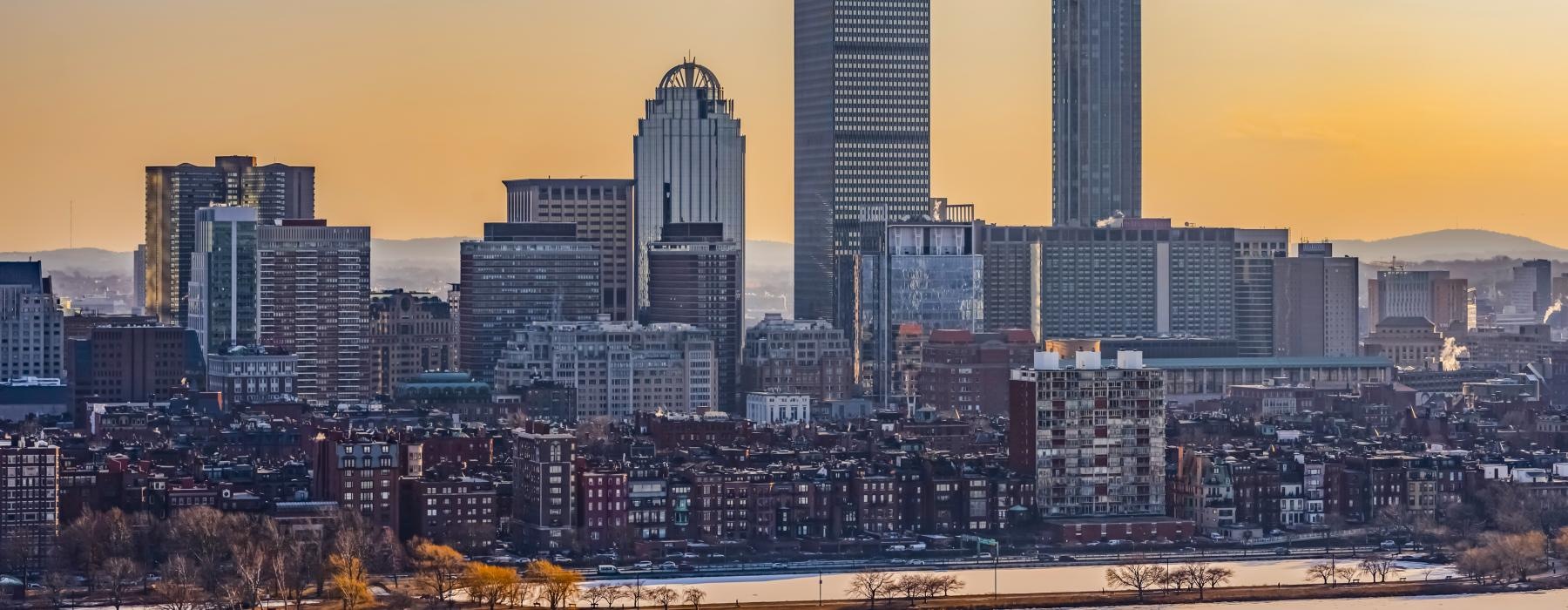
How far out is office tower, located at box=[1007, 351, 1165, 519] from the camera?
2904 inches

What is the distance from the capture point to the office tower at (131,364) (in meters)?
104

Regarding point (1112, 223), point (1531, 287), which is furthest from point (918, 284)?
point (1531, 287)

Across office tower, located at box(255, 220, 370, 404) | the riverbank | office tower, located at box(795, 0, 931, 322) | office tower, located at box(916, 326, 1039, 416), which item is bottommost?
the riverbank

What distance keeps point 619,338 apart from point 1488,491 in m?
41.7

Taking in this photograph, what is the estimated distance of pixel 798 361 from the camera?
385ft

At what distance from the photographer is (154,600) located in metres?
60.9

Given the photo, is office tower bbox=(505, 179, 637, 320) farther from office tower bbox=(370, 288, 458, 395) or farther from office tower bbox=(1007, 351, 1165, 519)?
office tower bbox=(1007, 351, 1165, 519)

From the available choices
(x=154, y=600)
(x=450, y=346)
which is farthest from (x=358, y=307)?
(x=154, y=600)

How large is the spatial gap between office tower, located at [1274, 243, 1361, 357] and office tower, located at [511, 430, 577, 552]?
76.6 metres

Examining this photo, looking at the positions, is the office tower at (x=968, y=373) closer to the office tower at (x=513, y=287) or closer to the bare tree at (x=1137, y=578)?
the office tower at (x=513, y=287)

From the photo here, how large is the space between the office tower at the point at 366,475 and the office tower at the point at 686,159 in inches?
2434

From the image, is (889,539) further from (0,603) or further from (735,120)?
(735,120)

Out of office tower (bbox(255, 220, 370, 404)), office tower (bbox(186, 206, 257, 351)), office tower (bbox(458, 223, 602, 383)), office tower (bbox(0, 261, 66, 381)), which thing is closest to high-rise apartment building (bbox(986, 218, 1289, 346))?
office tower (bbox(458, 223, 602, 383))

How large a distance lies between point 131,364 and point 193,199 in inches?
1203
